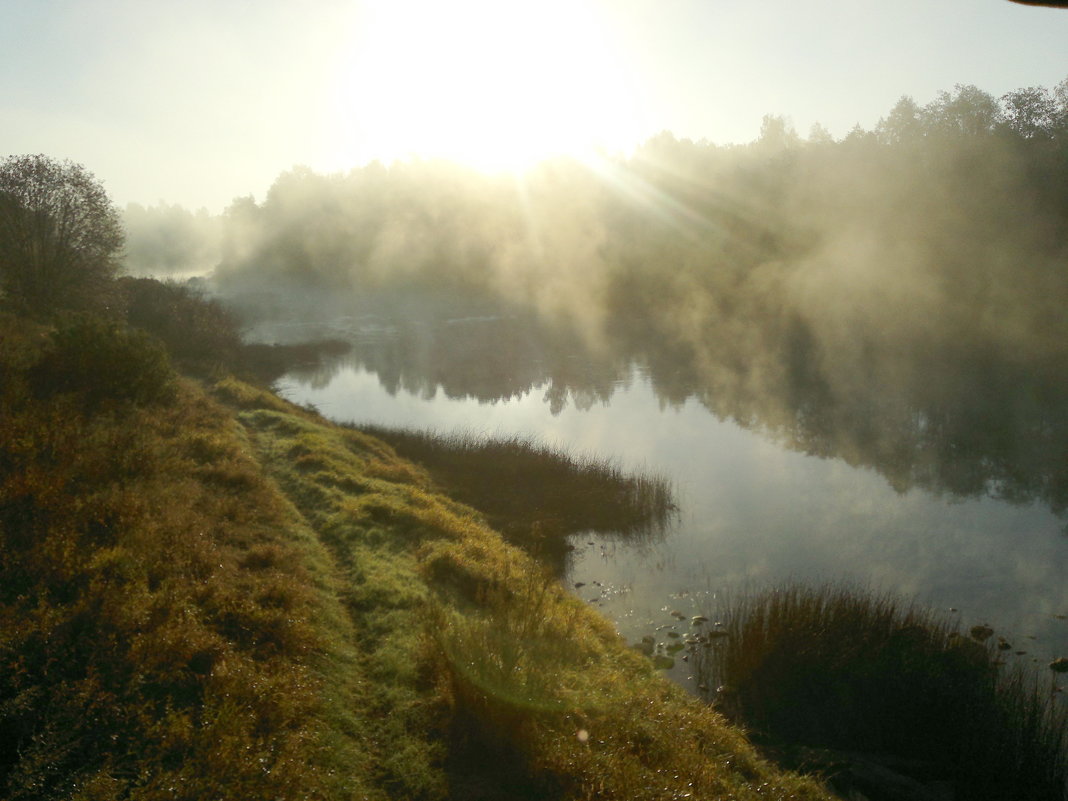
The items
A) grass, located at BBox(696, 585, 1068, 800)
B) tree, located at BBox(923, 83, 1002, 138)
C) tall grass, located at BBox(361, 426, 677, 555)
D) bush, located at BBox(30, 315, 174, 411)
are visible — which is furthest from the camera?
tree, located at BBox(923, 83, 1002, 138)

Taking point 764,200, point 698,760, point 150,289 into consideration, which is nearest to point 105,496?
point 698,760

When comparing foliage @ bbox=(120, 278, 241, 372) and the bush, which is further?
foliage @ bbox=(120, 278, 241, 372)

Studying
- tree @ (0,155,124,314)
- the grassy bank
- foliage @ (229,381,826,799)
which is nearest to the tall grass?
foliage @ (229,381,826,799)

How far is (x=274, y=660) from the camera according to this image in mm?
7668

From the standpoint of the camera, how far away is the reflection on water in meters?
15.1

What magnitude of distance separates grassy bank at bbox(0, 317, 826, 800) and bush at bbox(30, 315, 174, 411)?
1.12m

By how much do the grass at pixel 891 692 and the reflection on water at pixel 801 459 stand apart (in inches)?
47.2

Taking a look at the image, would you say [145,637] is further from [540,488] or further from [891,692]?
[540,488]

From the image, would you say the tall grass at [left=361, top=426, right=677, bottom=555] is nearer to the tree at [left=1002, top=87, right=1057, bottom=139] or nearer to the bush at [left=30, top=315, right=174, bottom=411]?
the bush at [left=30, top=315, right=174, bottom=411]

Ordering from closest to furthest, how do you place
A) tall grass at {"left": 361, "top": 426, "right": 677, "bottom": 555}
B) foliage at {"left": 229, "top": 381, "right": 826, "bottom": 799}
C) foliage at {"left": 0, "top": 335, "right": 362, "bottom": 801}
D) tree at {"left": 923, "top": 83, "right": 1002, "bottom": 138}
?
foliage at {"left": 0, "top": 335, "right": 362, "bottom": 801} < foliage at {"left": 229, "top": 381, "right": 826, "bottom": 799} < tall grass at {"left": 361, "top": 426, "right": 677, "bottom": 555} < tree at {"left": 923, "top": 83, "right": 1002, "bottom": 138}

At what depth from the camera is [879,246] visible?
61.3 metres

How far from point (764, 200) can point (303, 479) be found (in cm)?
7358

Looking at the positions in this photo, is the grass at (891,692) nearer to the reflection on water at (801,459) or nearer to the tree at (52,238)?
the reflection on water at (801,459)

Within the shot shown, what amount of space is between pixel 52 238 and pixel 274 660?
27784 mm
